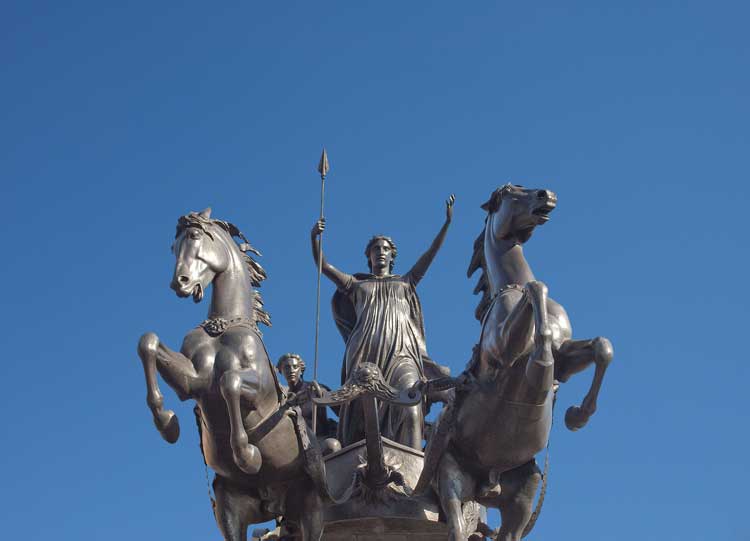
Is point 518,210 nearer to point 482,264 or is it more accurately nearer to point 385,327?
point 482,264

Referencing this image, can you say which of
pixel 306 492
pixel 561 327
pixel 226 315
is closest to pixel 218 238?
pixel 226 315

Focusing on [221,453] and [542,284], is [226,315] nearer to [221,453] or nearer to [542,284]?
[221,453]

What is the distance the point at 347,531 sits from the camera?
16.6 meters

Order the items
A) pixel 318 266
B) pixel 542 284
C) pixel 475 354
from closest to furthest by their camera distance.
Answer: pixel 542 284
pixel 475 354
pixel 318 266

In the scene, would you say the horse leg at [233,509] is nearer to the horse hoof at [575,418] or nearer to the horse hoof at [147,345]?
the horse hoof at [147,345]

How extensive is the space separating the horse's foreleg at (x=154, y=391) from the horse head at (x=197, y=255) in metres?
0.99

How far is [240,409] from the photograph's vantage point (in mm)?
15039

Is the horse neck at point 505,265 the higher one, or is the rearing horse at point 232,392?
the horse neck at point 505,265

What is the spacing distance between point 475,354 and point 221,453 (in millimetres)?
3233

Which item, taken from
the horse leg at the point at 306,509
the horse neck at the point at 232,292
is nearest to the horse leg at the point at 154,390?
the horse neck at the point at 232,292

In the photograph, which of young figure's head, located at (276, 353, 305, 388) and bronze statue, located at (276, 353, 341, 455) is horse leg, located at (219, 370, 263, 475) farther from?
young figure's head, located at (276, 353, 305, 388)

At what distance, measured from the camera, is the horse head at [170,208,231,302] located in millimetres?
15578

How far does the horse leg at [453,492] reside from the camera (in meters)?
15.3

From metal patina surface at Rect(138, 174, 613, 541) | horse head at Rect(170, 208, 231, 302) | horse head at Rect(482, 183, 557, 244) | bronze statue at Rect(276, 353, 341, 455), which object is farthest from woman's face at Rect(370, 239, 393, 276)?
horse head at Rect(170, 208, 231, 302)
